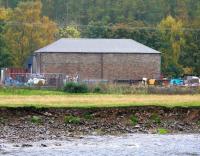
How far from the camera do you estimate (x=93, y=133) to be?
91.4 ft

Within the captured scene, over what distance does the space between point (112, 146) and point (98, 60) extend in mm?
55607

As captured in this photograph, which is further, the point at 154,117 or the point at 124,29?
the point at 124,29

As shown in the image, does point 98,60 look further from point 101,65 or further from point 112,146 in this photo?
point 112,146

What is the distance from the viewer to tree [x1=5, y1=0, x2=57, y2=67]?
97.5 m

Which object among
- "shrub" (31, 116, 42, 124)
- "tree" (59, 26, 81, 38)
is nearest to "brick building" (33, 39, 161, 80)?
"tree" (59, 26, 81, 38)

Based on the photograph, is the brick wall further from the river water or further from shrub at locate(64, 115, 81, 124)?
the river water

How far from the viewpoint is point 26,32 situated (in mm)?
98938

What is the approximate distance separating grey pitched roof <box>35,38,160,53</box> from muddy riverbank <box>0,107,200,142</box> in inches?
1884

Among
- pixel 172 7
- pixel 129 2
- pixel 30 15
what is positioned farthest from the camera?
pixel 129 2

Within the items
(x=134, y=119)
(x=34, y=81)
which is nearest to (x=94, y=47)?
(x=34, y=81)

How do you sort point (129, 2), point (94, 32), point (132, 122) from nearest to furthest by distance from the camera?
point (132, 122) < point (94, 32) < point (129, 2)

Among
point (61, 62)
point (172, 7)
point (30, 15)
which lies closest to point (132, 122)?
point (61, 62)

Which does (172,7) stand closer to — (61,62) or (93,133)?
(61,62)

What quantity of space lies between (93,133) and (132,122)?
122 inches
